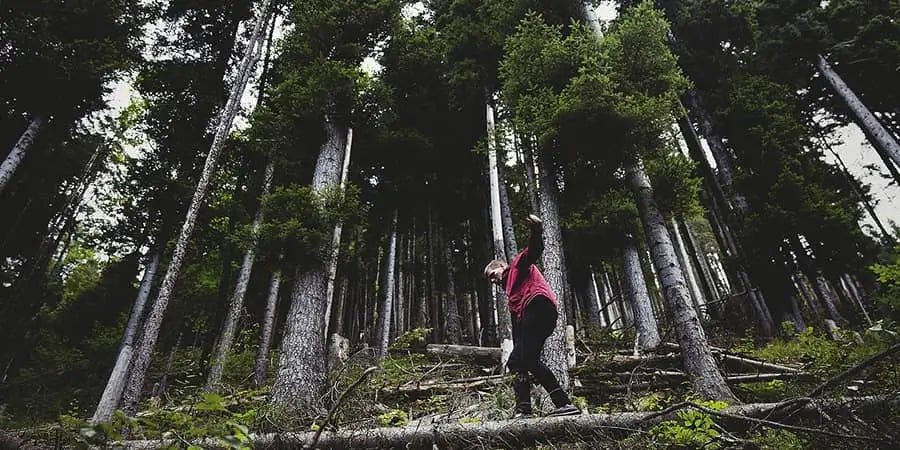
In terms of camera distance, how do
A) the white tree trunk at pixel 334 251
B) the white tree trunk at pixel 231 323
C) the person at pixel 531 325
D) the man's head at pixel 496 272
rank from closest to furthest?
the person at pixel 531 325
the man's head at pixel 496 272
the white tree trunk at pixel 334 251
the white tree trunk at pixel 231 323

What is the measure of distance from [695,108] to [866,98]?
4.71m

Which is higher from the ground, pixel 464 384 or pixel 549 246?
pixel 549 246

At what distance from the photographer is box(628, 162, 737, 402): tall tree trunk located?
212 inches

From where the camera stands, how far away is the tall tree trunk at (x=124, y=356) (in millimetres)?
7336

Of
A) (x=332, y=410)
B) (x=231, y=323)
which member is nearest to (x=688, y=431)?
→ (x=332, y=410)

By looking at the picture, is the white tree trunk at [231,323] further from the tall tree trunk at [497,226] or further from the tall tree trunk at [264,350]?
the tall tree trunk at [497,226]

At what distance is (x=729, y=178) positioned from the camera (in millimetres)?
12758

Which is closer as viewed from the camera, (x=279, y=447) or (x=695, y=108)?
(x=279, y=447)

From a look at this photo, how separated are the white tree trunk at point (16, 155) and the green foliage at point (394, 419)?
9.89 meters

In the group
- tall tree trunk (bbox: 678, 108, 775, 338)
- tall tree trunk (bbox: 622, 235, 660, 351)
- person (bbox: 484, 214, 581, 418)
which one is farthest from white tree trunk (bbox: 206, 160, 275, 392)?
tall tree trunk (bbox: 678, 108, 775, 338)

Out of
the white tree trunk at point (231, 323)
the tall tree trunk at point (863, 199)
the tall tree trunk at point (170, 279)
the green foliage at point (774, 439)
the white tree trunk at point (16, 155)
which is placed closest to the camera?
the green foliage at point (774, 439)

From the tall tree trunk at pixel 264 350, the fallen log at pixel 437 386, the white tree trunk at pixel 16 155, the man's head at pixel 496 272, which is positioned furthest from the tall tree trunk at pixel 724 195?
the white tree trunk at pixel 16 155

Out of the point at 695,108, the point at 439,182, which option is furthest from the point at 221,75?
the point at 695,108

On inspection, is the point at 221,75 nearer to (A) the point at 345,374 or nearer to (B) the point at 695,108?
(A) the point at 345,374
